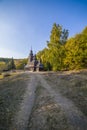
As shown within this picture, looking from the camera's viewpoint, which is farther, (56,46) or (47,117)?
(56,46)

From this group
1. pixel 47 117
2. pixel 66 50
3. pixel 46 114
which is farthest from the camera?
pixel 66 50

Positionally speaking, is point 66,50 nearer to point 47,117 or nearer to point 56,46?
point 56,46

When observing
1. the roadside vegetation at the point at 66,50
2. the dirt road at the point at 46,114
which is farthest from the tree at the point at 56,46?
the dirt road at the point at 46,114

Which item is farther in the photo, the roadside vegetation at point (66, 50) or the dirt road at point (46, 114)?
the roadside vegetation at point (66, 50)

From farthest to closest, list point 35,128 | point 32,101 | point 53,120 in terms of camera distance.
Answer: point 32,101 < point 53,120 < point 35,128

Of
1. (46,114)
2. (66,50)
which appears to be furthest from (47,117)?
(66,50)

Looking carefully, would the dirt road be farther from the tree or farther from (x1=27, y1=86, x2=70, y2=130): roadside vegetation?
the tree

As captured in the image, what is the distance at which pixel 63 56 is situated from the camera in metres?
66.5

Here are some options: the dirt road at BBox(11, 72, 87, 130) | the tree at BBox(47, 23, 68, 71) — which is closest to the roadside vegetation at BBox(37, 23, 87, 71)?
the tree at BBox(47, 23, 68, 71)

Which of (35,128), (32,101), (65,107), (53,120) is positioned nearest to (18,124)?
(35,128)

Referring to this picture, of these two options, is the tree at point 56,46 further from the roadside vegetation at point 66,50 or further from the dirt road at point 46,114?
the dirt road at point 46,114

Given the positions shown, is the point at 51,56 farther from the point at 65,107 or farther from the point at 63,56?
the point at 65,107

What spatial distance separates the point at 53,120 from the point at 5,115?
548cm

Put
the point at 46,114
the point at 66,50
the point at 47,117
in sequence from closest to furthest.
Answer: the point at 47,117
the point at 46,114
the point at 66,50
